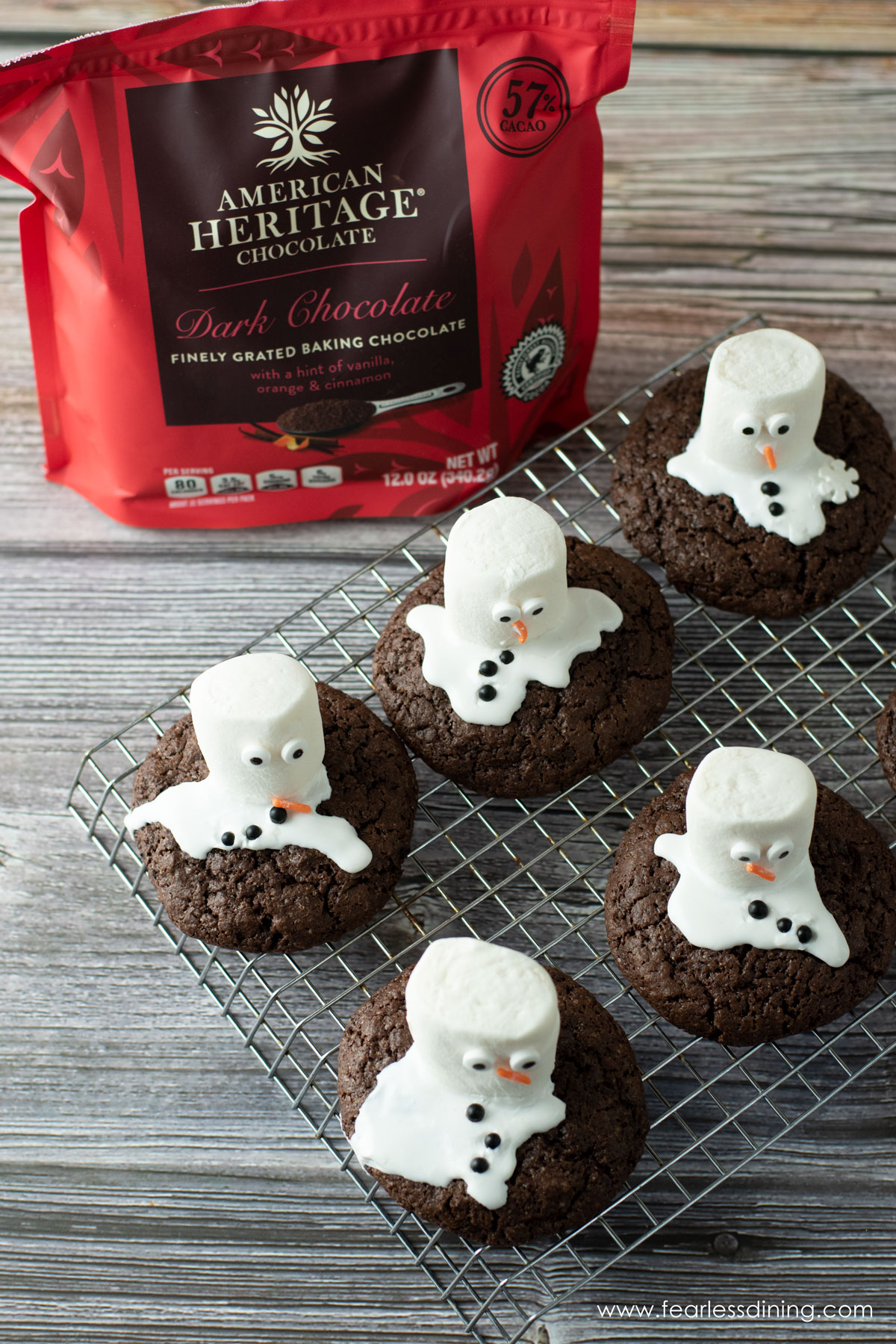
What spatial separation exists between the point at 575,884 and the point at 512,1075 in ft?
1.56

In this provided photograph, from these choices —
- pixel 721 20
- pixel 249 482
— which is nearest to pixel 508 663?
pixel 249 482

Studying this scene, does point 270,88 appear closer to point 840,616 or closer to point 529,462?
point 529,462

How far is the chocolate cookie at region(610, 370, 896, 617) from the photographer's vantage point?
6.10 feet

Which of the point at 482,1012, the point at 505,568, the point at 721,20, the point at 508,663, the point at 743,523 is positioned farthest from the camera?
the point at 721,20

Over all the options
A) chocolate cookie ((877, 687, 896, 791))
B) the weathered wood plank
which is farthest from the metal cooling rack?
the weathered wood plank

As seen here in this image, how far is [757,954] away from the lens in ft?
5.29

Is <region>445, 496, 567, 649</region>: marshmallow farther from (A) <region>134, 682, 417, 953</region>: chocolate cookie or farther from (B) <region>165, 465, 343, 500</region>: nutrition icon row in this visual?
(B) <region>165, 465, 343, 500</region>: nutrition icon row

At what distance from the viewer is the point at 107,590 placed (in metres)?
2.13

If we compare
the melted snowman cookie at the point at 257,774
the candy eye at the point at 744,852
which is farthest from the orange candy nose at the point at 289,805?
the candy eye at the point at 744,852

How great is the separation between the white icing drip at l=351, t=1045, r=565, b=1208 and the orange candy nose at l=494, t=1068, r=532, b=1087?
0.07m

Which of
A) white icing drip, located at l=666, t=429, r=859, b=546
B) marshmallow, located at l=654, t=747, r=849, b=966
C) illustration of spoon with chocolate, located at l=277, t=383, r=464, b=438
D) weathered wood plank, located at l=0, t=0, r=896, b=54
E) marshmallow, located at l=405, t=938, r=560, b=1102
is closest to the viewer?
marshmallow, located at l=405, t=938, r=560, b=1102

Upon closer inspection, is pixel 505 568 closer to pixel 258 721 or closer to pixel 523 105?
pixel 258 721

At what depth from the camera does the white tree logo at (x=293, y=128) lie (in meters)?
1.76

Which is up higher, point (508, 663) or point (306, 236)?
point (306, 236)
